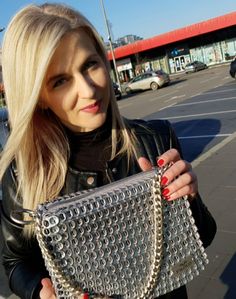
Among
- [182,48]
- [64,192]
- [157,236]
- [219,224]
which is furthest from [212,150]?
[182,48]

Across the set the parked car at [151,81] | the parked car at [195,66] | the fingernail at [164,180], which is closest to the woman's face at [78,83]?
the fingernail at [164,180]

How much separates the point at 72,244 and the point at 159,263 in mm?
288

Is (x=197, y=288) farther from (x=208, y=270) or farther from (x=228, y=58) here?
(x=228, y=58)

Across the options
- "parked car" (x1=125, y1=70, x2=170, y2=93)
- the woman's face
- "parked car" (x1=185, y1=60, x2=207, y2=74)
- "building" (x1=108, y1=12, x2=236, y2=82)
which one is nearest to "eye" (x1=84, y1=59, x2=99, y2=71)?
the woman's face

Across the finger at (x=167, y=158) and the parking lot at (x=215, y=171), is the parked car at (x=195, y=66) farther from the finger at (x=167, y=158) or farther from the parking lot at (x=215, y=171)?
the finger at (x=167, y=158)

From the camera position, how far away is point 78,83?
138cm

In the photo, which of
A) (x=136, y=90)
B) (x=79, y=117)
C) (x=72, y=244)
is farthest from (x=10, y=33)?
(x=136, y=90)

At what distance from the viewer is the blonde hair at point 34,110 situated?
135cm

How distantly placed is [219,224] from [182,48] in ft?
134

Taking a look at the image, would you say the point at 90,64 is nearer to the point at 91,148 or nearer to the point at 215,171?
the point at 91,148

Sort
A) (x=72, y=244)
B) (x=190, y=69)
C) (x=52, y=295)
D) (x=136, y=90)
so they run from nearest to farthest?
(x=72, y=244)
(x=52, y=295)
(x=136, y=90)
(x=190, y=69)

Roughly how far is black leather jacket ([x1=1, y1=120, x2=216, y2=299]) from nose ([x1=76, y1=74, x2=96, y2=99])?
1.01 feet

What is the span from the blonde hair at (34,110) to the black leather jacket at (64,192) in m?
0.04

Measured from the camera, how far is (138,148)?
1.58 meters
